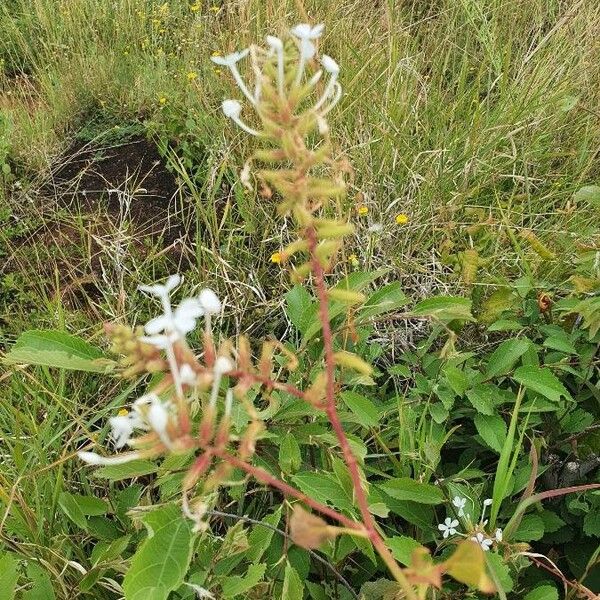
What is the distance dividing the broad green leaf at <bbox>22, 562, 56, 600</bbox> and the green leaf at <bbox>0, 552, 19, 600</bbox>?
0.07 meters

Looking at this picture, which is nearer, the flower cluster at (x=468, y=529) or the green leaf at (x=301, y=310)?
the flower cluster at (x=468, y=529)

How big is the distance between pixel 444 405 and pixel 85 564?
26.0 inches

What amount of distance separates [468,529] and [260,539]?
11.9 inches

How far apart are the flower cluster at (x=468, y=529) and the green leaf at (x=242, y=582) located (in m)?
0.30

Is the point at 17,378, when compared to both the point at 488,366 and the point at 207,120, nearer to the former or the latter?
the point at 488,366

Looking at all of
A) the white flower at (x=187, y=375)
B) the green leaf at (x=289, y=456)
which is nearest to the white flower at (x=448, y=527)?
the green leaf at (x=289, y=456)

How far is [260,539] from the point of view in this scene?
1.00 metres

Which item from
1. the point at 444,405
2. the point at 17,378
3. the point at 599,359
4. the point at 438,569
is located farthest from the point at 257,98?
the point at 17,378

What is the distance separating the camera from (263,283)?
1859mm

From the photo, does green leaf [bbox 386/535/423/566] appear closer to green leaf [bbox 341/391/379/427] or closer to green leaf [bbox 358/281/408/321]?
green leaf [bbox 341/391/379/427]

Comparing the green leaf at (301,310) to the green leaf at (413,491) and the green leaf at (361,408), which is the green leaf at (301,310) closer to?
the green leaf at (361,408)

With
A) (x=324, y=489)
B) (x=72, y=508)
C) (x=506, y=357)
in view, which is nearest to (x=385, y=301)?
(x=506, y=357)

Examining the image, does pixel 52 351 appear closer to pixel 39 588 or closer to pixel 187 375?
pixel 39 588

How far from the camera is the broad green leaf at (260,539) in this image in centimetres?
98
